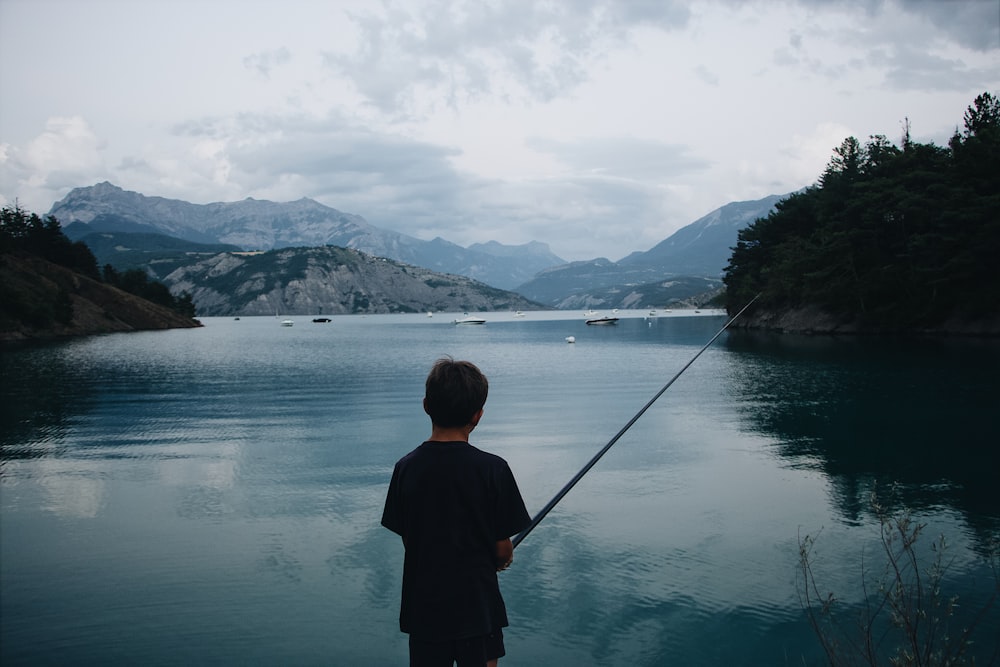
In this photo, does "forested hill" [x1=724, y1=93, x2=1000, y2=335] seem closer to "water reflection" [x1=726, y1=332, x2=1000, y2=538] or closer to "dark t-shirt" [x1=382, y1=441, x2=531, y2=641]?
"water reflection" [x1=726, y1=332, x2=1000, y2=538]

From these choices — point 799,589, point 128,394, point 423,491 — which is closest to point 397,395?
point 128,394

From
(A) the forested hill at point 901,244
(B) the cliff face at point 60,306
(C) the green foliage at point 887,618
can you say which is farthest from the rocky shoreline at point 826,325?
(B) the cliff face at point 60,306

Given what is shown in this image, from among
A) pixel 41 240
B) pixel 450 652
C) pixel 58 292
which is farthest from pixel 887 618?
pixel 41 240

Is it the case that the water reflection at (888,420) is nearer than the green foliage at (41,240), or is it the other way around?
the water reflection at (888,420)

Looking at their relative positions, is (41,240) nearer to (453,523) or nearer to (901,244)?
(901,244)

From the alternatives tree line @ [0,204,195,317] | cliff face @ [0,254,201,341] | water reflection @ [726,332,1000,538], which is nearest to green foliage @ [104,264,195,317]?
tree line @ [0,204,195,317]

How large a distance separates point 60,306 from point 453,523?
342 feet

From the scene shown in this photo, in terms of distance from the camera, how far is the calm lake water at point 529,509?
8.20 metres

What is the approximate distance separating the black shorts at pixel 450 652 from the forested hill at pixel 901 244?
195 ft

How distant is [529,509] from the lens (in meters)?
13.1

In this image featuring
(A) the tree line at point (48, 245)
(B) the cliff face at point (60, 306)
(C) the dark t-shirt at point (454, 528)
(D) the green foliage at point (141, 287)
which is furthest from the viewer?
(D) the green foliage at point (141, 287)

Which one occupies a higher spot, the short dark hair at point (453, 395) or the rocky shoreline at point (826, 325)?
the rocky shoreline at point (826, 325)

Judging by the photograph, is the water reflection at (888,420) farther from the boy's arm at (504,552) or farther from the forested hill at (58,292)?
the forested hill at (58,292)

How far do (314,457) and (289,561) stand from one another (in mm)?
8017
